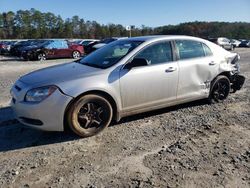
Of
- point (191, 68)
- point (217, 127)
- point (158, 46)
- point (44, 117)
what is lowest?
point (217, 127)

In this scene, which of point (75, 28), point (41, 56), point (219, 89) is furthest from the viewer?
point (75, 28)

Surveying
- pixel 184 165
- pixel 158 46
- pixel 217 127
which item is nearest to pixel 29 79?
pixel 158 46

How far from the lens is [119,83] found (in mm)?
5035

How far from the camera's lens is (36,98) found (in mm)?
4547

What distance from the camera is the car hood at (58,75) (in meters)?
4.72

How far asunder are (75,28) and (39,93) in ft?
315

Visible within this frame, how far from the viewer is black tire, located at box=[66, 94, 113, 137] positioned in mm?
4703

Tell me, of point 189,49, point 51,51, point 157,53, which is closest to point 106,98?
point 157,53

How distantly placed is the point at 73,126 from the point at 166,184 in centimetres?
185

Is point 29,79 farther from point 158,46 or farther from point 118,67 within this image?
point 158,46

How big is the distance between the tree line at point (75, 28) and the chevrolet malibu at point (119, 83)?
270 feet

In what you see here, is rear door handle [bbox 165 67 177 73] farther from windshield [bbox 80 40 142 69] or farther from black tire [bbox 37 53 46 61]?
black tire [bbox 37 53 46 61]

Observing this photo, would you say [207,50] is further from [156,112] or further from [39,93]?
[39,93]

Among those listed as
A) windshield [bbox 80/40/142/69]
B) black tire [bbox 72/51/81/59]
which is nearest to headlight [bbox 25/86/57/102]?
windshield [bbox 80/40/142/69]
